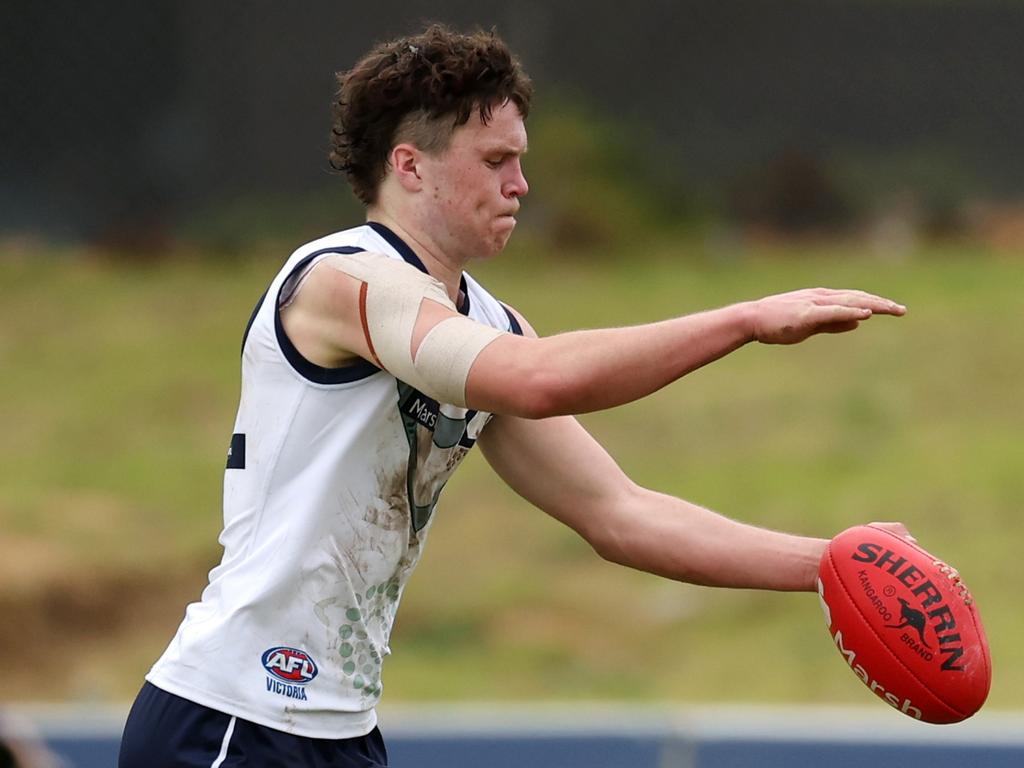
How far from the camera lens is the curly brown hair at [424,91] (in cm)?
298

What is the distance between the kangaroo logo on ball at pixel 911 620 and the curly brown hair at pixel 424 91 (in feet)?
3.69

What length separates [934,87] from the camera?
12.5 meters

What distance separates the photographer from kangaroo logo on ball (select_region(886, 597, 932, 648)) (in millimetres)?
3000

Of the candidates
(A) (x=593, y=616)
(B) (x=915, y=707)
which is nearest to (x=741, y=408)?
(A) (x=593, y=616)

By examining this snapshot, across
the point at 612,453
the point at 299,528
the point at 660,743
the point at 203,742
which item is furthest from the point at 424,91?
the point at 612,453

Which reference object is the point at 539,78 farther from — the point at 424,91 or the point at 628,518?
the point at 424,91

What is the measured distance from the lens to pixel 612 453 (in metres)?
11.3

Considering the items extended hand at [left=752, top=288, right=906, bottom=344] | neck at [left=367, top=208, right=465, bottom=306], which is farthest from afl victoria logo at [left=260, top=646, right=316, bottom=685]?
extended hand at [left=752, top=288, right=906, bottom=344]

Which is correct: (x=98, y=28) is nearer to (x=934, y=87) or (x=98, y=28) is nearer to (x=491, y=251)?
(x=934, y=87)

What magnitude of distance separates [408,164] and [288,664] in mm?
907

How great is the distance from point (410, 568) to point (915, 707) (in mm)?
955

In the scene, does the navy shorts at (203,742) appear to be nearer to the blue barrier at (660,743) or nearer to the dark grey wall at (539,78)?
the blue barrier at (660,743)

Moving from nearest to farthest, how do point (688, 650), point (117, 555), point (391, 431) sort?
point (391, 431) < point (688, 650) < point (117, 555)

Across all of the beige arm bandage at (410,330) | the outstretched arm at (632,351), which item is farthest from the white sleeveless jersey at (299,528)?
the outstretched arm at (632,351)
